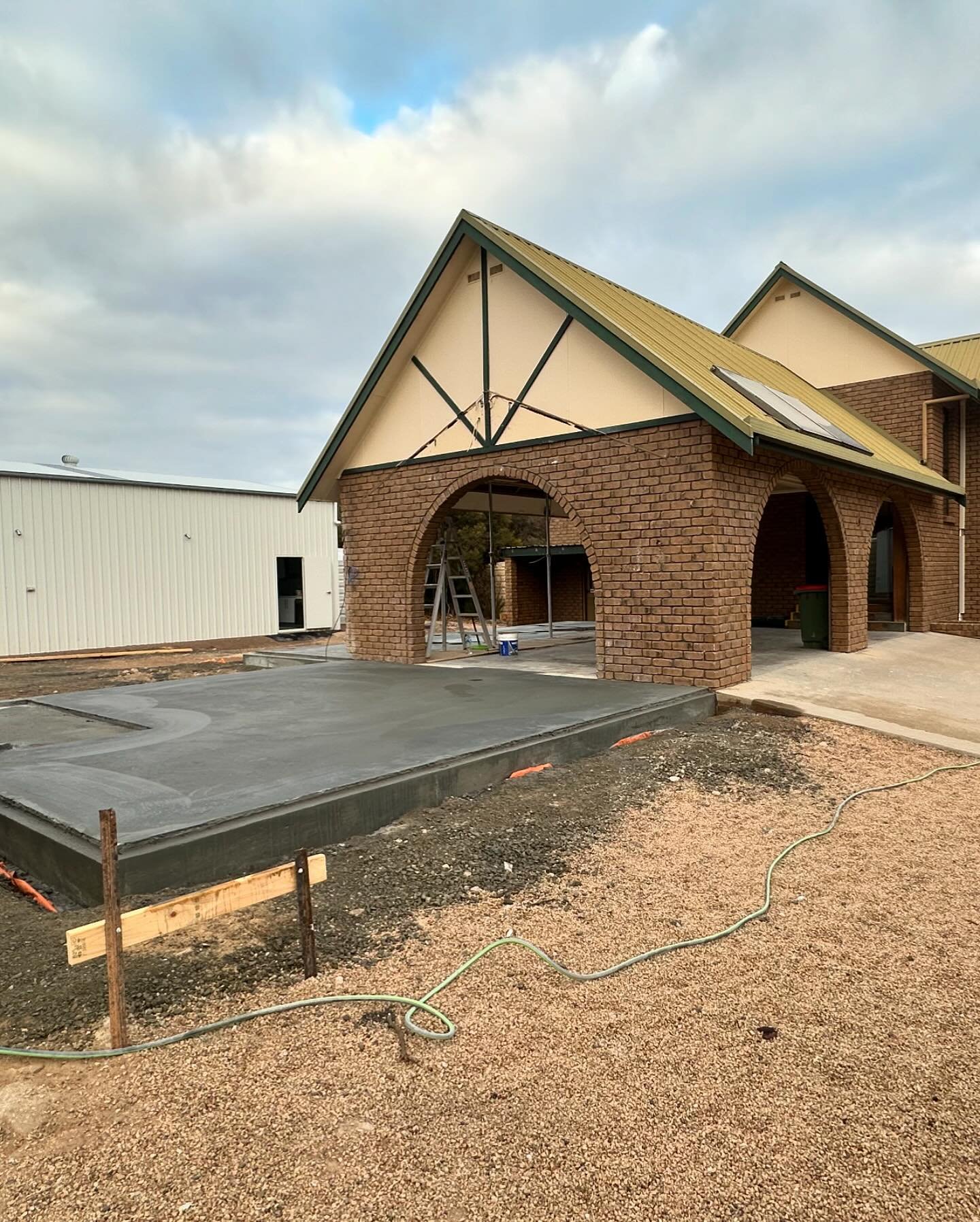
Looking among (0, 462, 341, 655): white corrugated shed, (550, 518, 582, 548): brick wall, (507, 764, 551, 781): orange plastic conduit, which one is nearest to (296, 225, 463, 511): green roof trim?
(507, 764, 551, 781): orange plastic conduit

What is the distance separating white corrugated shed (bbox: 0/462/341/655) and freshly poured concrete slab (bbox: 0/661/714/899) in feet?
33.7

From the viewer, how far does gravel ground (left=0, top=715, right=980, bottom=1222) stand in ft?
6.63

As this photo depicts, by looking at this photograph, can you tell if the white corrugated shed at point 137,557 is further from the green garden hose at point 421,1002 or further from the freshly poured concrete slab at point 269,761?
the green garden hose at point 421,1002

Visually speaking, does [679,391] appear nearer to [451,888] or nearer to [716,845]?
[716,845]

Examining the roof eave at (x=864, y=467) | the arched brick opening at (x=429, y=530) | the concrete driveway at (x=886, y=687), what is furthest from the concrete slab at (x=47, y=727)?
the roof eave at (x=864, y=467)

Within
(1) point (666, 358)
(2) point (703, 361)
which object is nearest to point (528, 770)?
(1) point (666, 358)

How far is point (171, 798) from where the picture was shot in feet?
14.6

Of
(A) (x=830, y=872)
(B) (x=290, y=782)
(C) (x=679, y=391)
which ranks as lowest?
(A) (x=830, y=872)

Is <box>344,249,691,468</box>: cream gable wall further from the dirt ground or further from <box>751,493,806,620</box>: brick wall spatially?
<box>751,493,806,620</box>: brick wall

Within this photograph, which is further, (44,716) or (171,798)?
(44,716)

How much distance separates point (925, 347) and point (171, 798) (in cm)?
1820

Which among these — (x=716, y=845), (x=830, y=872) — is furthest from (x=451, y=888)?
(x=830, y=872)

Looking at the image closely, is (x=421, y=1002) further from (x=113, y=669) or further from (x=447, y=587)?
(x=113, y=669)

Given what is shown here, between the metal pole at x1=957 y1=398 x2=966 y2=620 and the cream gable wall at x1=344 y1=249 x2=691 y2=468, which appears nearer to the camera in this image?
the cream gable wall at x1=344 y1=249 x2=691 y2=468
